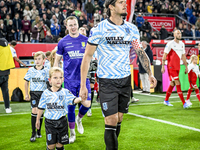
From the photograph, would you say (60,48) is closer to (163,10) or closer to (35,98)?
(35,98)

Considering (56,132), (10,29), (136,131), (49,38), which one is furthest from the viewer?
(49,38)

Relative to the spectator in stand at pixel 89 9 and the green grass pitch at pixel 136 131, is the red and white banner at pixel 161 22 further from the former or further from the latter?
the green grass pitch at pixel 136 131

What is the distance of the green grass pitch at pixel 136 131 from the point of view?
178 inches

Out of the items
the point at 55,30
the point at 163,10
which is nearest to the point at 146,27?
the point at 163,10

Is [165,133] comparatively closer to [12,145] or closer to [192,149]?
[192,149]

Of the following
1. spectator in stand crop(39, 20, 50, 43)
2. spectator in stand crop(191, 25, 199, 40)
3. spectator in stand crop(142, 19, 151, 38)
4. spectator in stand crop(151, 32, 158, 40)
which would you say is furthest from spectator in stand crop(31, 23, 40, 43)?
spectator in stand crop(191, 25, 199, 40)

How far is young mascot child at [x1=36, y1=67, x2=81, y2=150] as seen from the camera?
357 centimetres

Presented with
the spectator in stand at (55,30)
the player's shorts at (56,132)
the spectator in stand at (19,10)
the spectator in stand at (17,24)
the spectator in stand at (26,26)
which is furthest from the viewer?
the spectator in stand at (19,10)

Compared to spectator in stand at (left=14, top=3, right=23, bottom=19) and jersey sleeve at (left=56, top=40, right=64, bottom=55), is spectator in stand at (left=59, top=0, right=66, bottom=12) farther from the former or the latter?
jersey sleeve at (left=56, top=40, right=64, bottom=55)

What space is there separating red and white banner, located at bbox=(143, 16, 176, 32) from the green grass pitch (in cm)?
1437

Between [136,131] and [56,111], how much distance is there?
243 centimetres

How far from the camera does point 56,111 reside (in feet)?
11.9

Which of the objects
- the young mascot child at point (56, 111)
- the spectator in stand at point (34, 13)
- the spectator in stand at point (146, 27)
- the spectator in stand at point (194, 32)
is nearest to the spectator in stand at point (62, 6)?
the spectator in stand at point (34, 13)

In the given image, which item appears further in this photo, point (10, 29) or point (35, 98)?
point (10, 29)
